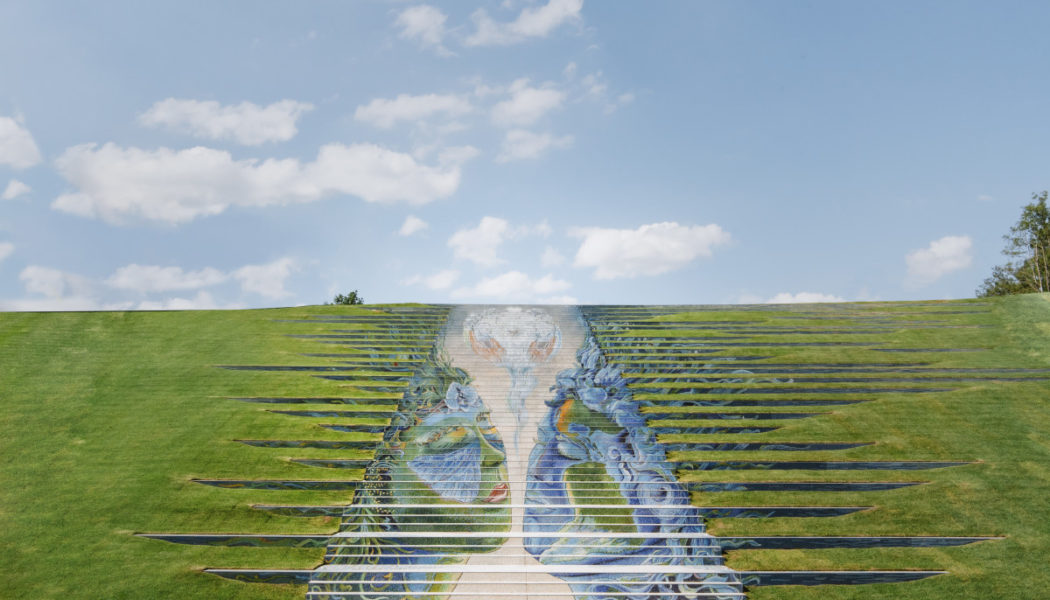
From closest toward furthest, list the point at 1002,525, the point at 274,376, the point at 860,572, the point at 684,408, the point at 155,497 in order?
the point at 860,572 → the point at 1002,525 → the point at 155,497 → the point at 684,408 → the point at 274,376

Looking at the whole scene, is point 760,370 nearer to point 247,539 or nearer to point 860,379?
point 860,379

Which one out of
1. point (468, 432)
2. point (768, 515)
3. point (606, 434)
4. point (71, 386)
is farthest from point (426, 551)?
point (71, 386)

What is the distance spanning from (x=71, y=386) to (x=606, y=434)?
450 inches

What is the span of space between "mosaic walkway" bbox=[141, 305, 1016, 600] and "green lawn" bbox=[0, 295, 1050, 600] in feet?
0.64

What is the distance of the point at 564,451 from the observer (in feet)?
34.7

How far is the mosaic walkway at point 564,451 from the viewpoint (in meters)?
8.02

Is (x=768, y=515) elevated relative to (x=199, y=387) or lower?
lower

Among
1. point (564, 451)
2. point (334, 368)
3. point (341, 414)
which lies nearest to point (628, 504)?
point (564, 451)

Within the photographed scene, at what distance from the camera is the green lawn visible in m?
7.97

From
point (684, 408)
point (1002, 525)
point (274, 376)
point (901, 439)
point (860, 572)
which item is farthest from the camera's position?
point (274, 376)

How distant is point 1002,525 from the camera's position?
8.72 m

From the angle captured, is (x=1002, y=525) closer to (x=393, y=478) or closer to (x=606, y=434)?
(x=606, y=434)

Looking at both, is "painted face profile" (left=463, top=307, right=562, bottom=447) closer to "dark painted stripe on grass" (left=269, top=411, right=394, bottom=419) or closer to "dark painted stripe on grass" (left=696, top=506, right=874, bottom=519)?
"dark painted stripe on grass" (left=269, top=411, right=394, bottom=419)

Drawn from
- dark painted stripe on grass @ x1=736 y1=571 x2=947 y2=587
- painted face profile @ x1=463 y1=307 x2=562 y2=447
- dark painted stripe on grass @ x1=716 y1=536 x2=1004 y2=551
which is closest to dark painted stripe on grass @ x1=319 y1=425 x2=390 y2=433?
painted face profile @ x1=463 y1=307 x2=562 y2=447
